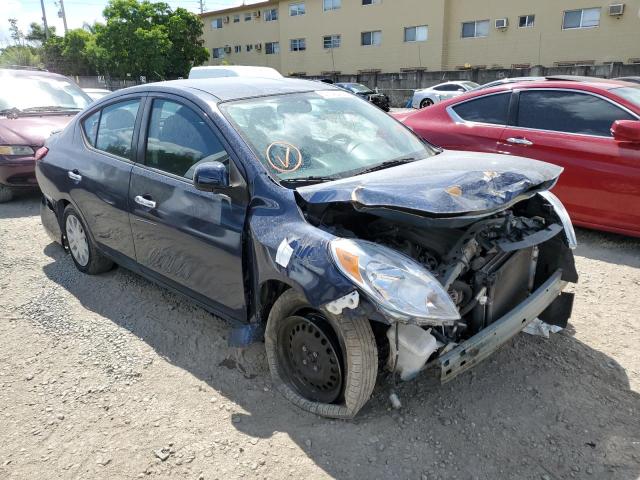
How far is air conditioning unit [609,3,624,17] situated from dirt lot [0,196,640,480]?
25.1 metres

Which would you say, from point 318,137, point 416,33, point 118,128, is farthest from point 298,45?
point 318,137

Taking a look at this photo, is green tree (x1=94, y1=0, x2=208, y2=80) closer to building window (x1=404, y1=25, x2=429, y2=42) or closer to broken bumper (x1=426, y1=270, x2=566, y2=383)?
building window (x1=404, y1=25, x2=429, y2=42)

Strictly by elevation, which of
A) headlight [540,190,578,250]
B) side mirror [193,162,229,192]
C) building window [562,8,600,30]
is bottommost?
headlight [540,190,578,250]

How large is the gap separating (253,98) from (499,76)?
76.0 ft

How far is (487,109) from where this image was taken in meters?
5.61

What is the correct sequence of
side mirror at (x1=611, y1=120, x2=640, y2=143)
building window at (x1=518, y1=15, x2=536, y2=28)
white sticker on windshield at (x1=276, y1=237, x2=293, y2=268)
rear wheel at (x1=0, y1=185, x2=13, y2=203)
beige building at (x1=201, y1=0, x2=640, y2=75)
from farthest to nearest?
building window at (x1=518, y1=15, x2=536, y2=28)
beige building at (x1=201, y1=0, x2=640, y2=75)
rear wheel at (x1=0, y1=185, x2=13, y2=203)
side mirror at (x1=611, y1=120, x2=640, y2=143)
white sticker on windshield at (x1=276, y1=237, x2=293, y2=268)

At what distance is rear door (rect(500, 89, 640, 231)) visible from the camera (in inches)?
179

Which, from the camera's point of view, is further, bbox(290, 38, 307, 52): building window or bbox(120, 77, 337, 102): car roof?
bbox(290, 38, 307, 52): building window

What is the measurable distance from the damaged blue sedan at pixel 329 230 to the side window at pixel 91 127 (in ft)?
1.51

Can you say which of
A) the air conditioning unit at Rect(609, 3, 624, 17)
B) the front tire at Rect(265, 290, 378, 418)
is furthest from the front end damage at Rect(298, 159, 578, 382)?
the air conditioning unit at Rect(609, 3, 624, 17)

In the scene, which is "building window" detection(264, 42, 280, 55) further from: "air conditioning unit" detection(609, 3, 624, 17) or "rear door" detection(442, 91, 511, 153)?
"rear door" detection(442, 91, 511, 153)

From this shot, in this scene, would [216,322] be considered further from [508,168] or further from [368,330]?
[508,168]

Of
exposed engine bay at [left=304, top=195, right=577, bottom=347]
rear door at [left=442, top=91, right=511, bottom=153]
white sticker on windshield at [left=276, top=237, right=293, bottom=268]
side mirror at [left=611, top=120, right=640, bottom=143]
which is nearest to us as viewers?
white sticker on windshield at [left=276, top=237, right=293, bottom=268]

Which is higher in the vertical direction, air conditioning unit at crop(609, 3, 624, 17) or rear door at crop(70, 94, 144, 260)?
air conditioning unit at crop(609, 3, 624, 17)
